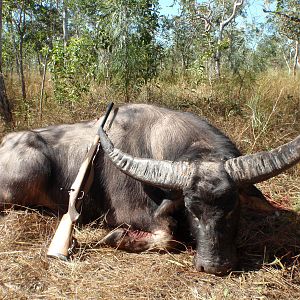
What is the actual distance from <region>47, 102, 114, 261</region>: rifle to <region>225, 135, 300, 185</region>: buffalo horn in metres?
1.49

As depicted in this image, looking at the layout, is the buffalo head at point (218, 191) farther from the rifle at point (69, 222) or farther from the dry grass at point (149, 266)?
the rifle at point (69, 222)

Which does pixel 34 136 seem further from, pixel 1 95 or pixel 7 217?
pixel 1 95

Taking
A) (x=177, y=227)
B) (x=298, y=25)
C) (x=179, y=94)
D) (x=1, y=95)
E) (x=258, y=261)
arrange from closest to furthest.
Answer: (x=258, y=261), (x=177, y=227), (x=1, y=95), (x=298, y=25), (x=179, y=94)

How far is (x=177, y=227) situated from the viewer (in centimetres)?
390

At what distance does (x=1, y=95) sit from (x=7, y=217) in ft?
11.7

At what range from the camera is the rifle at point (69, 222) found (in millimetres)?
3559

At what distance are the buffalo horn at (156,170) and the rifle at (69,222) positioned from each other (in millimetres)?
592

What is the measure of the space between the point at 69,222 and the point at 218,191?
1.42 meters

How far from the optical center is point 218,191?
3.18m

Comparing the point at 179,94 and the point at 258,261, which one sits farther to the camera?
the point at 179,94

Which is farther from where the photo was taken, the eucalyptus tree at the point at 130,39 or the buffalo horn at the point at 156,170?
the eucalyptus tree at the point at 130,39

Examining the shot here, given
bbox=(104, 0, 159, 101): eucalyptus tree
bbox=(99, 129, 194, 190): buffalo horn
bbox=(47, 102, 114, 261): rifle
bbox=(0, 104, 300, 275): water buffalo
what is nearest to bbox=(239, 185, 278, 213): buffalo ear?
bbox=(0, 104, 300, 275): water buffalo

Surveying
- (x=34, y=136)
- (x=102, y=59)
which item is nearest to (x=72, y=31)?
(x=102, y=59)

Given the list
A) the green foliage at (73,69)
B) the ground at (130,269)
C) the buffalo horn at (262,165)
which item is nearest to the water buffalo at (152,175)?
the buffalo horn at (262,165)
